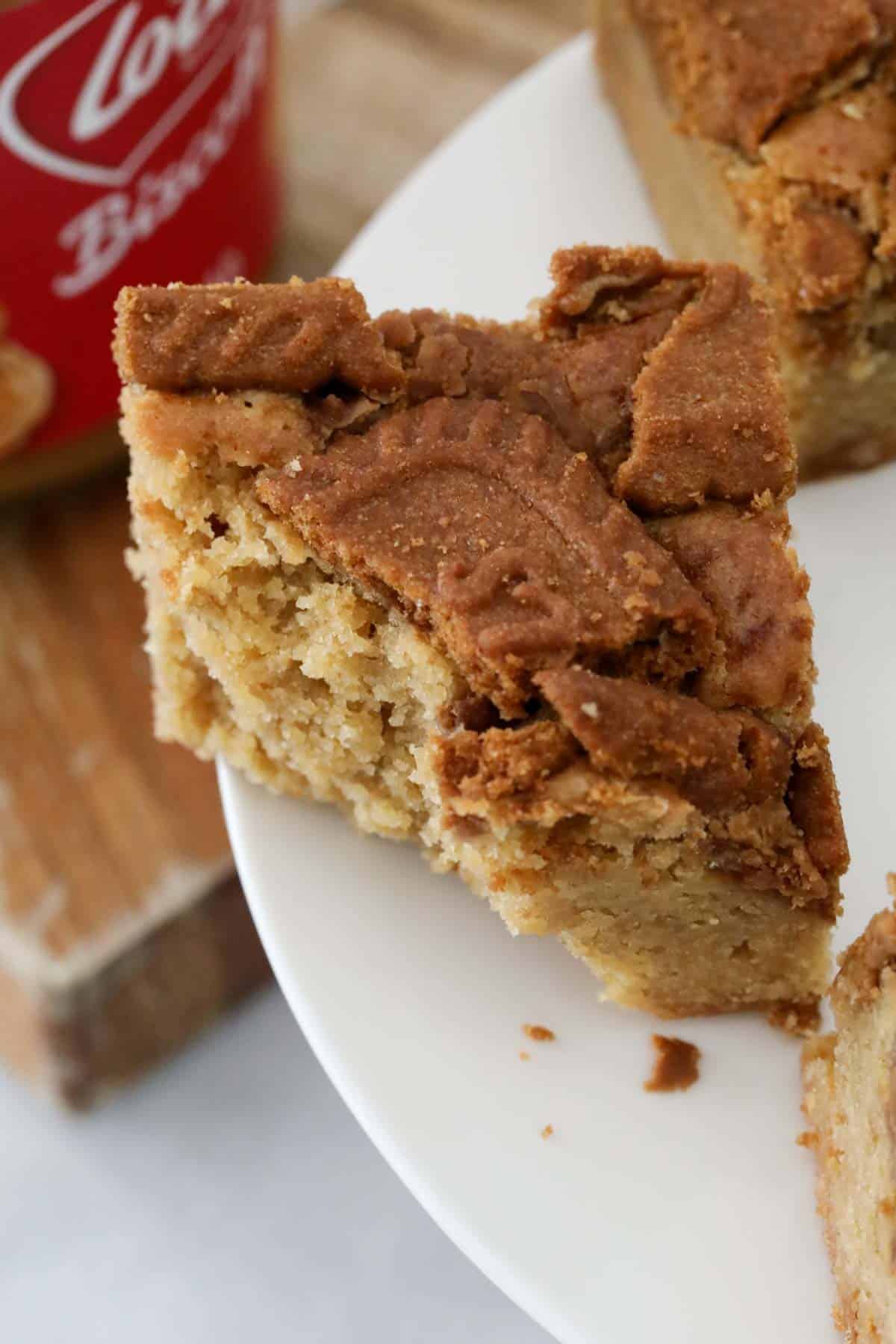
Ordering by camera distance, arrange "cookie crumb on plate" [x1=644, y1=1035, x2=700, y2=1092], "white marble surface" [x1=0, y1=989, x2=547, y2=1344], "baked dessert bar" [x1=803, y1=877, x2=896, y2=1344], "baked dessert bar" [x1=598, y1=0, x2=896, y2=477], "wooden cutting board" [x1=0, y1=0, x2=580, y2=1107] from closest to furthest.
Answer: "baked dessert bar" [x1=803, y1=877, x2=896, y2=1344], "cookie crumb on plate" [x1=644, y1=1035, x2=700, y2=1092], "baked dessert bar" [x1=598, y1=0, x2=896, y2=477], "wooden cutting board" [x1=0, y1=0, x2=580, y2=1107], "white marble surface" [x1=0, y1=989, x2=547, y2=1344]

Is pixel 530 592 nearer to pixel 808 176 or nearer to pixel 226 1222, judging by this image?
pixel 808 176

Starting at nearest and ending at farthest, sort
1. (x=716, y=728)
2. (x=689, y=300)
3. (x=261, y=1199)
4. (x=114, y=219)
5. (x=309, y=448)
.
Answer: (x=716, y=728) → (x=309, y=448) → (x=689, y=300) → (x=114, y=219) → (x=261, y=1199)

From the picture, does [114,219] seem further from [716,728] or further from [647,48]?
[716,728]

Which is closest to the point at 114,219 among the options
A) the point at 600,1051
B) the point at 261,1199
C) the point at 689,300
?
the point at 689,300

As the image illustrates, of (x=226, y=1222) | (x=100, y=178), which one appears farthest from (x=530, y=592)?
(x=226, y=1222)

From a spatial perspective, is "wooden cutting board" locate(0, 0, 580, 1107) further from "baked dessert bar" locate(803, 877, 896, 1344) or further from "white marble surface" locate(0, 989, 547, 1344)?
"baked dessert bar" locate(803, 877, 896, 1344)

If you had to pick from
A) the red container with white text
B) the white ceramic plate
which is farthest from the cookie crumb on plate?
the red container with white text
